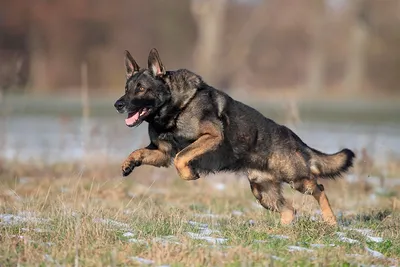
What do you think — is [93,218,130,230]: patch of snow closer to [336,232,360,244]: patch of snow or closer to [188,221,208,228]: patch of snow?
[188,221,208,228]: patch of snow

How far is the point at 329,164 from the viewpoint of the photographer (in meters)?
8.69

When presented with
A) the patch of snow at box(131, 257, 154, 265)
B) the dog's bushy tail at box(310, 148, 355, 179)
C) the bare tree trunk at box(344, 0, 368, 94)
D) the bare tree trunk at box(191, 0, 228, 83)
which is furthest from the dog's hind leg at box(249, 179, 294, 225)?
the bare tree trunk at box(344, 0, 368, 94)

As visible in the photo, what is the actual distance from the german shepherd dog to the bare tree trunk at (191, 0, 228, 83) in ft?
94.4

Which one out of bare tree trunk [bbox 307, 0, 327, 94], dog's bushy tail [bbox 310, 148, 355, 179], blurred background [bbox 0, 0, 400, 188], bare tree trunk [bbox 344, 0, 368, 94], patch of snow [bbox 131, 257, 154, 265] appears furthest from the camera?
bare tree trunk [bbox 307, 0, 327, 94]

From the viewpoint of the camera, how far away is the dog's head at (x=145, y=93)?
761 centimetres

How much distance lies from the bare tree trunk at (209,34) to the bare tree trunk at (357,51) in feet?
28.9

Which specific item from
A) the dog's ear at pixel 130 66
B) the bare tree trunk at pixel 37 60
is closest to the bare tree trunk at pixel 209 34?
the bare tree trunk at pixel 37 60

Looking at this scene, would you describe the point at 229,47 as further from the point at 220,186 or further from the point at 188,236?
the point at 188,236

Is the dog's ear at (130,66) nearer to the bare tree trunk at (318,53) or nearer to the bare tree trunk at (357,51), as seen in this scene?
the bare tree trunk at (357,51)

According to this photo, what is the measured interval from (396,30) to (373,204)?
37.5 m

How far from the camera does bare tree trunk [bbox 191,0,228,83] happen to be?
37094mm

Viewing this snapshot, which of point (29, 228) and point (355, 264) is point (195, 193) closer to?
point (29, 228)

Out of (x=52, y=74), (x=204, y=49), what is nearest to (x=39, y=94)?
(x=52, y=74)

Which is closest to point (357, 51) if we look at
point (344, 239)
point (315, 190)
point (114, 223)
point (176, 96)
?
point (315, 190)
